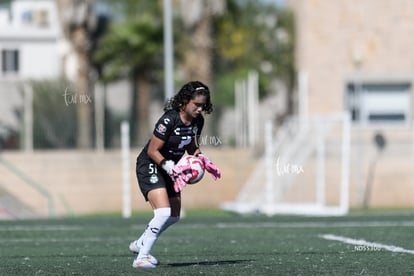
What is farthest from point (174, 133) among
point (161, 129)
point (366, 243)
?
point (366, 243)

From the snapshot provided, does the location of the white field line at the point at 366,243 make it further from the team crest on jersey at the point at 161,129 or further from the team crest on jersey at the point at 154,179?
the team crest on jersey at the point at 161,129

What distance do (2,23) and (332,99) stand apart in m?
13.4

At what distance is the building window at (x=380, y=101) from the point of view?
34.6 meters

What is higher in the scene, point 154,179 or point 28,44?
point 28,44

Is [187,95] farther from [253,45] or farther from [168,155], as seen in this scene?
[253,45]

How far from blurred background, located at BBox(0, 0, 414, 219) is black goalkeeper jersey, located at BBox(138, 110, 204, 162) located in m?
15.6

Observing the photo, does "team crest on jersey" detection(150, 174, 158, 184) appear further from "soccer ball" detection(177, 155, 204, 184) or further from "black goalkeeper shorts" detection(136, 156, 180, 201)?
"soccer ball" detection(177, 155, 204, 184)

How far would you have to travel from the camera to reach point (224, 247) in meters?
15.2

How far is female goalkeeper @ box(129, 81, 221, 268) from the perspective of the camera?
40.0 feet

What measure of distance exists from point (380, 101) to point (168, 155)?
23.0m

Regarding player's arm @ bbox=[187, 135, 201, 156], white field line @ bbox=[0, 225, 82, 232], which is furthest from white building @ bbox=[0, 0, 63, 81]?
player's arm @ bbox=[187, 135, 201, 156]

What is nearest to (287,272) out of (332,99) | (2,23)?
(332,99)

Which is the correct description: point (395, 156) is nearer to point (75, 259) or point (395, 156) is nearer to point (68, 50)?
point (68, 50)

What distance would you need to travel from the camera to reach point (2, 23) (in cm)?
4247
